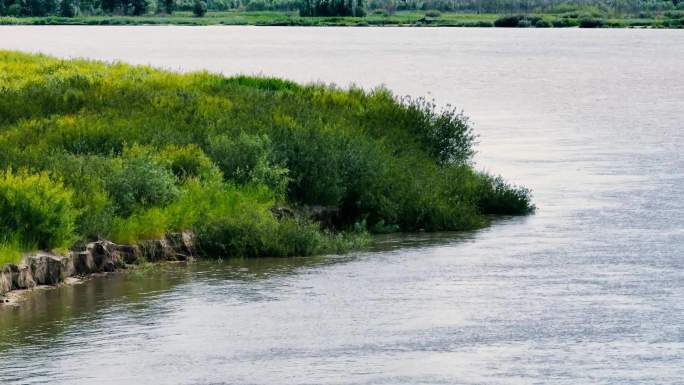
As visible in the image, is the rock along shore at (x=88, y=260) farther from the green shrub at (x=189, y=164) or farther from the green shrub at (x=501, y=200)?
the green shrub at (x=501, y=200)

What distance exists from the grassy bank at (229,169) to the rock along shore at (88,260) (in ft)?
0.63

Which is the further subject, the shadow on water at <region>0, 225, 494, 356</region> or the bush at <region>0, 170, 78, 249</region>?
the bush at <region>0, 170, 78, 249</region>

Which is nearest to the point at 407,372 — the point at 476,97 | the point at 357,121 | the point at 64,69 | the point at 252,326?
the point at 252,326

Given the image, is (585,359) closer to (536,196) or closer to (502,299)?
(502,299)

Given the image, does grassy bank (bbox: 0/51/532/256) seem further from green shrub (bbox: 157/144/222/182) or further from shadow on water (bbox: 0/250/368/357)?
shadow on water (bbox: 0/250/368/357)

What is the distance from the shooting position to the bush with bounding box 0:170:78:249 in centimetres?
2018

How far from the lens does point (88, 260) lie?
21172 mm

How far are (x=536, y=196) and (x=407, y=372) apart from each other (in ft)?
52.9

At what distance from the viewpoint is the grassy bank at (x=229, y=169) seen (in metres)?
21.8

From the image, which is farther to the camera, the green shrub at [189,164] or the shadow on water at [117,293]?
the green shrub at [189,164]

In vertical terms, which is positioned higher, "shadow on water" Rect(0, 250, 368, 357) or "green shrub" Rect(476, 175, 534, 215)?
"shadow on water" Rect(0, 250, 368, 357)

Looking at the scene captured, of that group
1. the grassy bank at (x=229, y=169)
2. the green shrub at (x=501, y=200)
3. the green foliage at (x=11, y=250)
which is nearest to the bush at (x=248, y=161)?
the grassy bank at (x=229, y=169)

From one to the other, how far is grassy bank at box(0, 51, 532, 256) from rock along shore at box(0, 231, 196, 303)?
0.63 feet

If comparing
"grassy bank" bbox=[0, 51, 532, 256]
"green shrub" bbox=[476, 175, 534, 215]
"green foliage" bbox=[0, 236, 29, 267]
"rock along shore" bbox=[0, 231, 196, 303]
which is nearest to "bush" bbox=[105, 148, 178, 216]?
"grassy bank" bbox=[0, 51, 532, 256]
